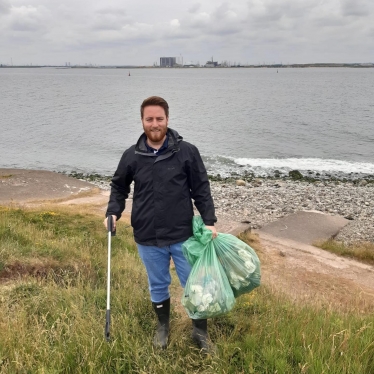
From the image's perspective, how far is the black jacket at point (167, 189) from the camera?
3.28 m

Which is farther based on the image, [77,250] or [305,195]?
[305,195]

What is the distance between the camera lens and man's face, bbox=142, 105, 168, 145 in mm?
3230

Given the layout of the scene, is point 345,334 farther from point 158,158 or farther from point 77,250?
point 77,250

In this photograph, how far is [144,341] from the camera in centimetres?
328

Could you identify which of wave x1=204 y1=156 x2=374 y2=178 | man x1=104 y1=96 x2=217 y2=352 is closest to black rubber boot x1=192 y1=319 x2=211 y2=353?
man x1=104 y1=96 x2=217 y2=352

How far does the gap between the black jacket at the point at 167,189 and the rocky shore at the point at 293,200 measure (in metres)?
9.32

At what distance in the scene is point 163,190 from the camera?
10.8 ft

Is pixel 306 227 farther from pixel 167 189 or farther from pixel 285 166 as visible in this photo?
pixel 285 166

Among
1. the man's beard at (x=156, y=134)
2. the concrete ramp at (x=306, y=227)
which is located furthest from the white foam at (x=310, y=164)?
the man's beard at (x=156, y=134)

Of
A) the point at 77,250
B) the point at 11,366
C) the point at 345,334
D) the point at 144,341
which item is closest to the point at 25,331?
the point at 11,366

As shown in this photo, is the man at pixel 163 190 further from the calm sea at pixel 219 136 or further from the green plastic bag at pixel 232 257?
the calm sea at pixel 219 136

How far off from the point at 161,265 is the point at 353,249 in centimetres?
813

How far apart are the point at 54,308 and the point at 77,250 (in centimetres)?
252

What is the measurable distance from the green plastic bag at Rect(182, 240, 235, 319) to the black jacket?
1.13 ft
